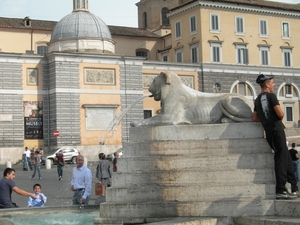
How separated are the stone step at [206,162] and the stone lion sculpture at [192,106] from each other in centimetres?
71

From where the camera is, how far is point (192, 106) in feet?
29.4

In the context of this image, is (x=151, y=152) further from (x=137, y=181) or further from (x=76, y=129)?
(x=76, y=129)

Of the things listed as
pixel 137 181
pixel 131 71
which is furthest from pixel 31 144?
pixel 137 181

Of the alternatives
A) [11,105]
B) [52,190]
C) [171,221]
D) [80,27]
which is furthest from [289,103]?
[171,221]

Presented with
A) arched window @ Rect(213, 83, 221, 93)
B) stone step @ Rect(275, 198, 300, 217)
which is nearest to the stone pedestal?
stone step @ Rect(275, 198, 300, 217)

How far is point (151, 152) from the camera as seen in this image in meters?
8.42

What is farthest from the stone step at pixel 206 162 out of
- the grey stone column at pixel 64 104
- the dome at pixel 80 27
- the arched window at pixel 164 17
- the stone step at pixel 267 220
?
the arched window at pixel 164 17

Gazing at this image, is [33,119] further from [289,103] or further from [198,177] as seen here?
[198,177]

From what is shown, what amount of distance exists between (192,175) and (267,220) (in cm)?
142

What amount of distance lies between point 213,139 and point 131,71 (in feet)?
112

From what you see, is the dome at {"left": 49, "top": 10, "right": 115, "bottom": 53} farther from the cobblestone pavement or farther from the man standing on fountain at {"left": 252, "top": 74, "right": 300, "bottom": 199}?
the man standing on fountain at {"left": 252, "top": 74, "right": 300, "bottom": 199}

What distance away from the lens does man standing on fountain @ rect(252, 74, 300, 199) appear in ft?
24.9

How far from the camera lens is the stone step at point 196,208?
7526 millimetres

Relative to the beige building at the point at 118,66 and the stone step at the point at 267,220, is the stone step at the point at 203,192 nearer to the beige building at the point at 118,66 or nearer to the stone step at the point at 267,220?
the stone step at the point at 267,220
